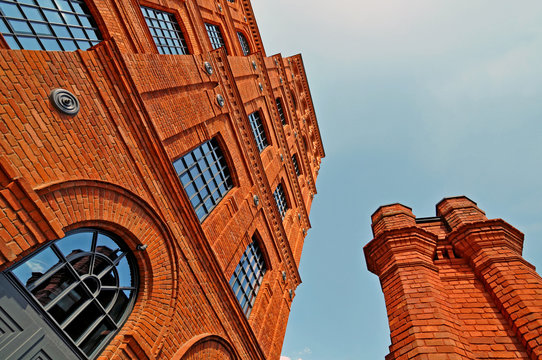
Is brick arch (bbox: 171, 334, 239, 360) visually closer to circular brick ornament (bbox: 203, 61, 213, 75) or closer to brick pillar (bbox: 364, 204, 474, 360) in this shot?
brick pillar (bbox: 364, 204, 474, 360)

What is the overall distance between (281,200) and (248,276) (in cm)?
774

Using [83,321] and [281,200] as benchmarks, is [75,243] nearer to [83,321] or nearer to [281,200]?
[83,321]

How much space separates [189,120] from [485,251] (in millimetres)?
8645

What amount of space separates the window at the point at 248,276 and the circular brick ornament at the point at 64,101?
7.30m

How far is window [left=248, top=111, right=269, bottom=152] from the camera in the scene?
54.3ft

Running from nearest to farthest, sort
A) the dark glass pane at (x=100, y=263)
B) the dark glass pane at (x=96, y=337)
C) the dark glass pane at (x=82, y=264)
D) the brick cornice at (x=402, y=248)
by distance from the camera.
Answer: the dark glass pane at (x=96, y=337) → the dark glass pane at (x=82, y=264) → the dark glass pane at (x=100, y=263) → the brick cornice at (x=402, y=248)

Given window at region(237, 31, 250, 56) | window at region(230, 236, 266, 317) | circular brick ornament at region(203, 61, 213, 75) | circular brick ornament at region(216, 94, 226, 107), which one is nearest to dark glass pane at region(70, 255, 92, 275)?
window at region(230, 236, 266, 317)

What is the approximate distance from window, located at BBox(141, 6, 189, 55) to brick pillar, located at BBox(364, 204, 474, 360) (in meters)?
Answer: 10.7

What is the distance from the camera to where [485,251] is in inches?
249

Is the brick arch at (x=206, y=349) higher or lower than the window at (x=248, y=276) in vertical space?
lower

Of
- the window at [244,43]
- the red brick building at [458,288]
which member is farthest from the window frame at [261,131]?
the red brick building at [458,288]

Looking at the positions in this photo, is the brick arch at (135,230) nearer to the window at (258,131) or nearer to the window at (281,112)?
the window at (258,131)

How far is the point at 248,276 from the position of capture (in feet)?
40.1

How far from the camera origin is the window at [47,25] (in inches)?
244
